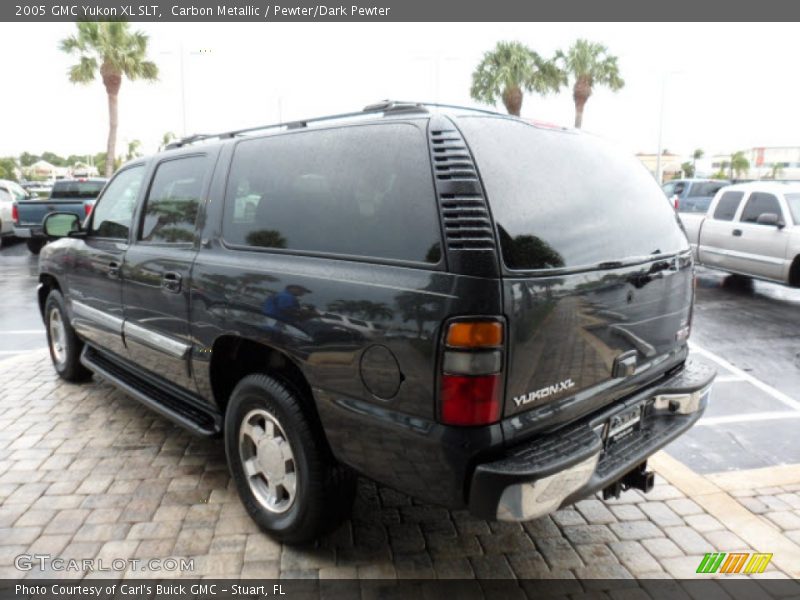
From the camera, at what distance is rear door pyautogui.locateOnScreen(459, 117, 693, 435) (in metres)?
2.19

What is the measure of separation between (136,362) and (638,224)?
10.5 ft

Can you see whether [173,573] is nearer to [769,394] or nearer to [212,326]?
[212,326]

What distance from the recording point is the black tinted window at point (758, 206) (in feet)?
30.7

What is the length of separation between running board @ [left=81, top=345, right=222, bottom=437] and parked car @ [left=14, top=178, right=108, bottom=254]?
791 centimetres

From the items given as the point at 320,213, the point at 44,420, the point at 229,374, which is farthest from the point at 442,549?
the point at 44,420

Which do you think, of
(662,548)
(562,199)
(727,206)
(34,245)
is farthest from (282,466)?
(34,245)

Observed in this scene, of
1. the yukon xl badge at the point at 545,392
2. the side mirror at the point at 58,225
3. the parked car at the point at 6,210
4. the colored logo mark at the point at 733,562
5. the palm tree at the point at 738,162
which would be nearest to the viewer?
the yukon xl badge at the point at 545,392

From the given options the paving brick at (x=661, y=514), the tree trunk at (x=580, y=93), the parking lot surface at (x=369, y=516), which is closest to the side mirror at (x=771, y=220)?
the parking lot surface at (x=369, y=516)

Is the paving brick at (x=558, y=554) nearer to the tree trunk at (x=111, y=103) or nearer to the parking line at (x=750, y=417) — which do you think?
the parking line at (x=750, y=417)

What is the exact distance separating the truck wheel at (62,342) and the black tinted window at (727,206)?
9.90 meters

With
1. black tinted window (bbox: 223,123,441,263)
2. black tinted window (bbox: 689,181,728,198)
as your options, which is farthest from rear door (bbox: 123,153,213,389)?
black tinted window (bbox: 689,181,728,198)

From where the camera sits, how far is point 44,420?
4.38 metres

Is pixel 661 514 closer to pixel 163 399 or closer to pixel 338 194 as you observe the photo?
pixel 338 194

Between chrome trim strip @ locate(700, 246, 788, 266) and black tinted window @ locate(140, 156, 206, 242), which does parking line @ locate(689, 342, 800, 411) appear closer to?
chrome trim strip @ locate(700, 246, 788, 266)
